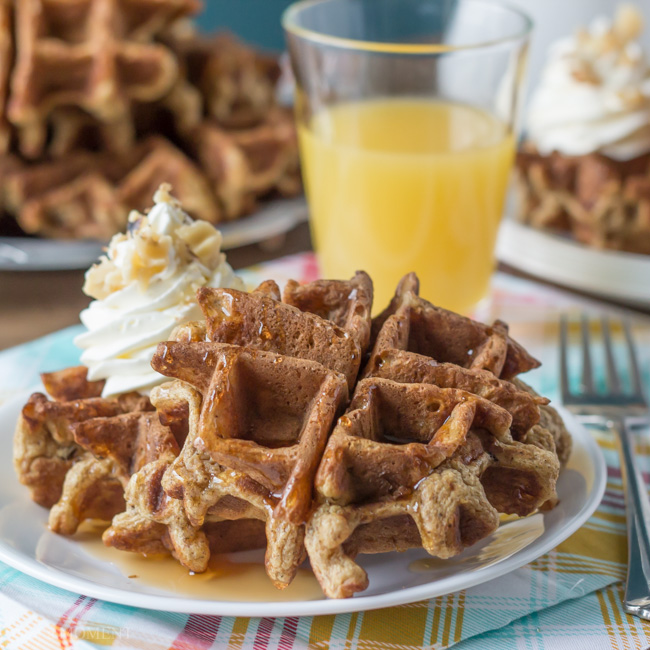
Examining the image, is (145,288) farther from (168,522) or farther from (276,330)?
(168,522)

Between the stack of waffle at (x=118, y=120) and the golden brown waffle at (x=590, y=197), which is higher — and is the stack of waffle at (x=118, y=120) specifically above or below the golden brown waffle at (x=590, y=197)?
above

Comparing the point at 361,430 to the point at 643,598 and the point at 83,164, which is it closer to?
the point at 643,598

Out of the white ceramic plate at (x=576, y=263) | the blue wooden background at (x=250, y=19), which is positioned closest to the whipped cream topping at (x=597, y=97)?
the white ceramic plate at (x=576, y=263)

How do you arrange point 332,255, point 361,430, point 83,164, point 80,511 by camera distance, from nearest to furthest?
point 361,430, point 80,511, point 332,255, point 83,164

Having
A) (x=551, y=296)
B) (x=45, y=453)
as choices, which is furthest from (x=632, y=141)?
(x=45, y=453)

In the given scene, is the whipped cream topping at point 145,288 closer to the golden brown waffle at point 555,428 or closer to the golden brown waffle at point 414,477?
the golden brown waffle at point 414,477

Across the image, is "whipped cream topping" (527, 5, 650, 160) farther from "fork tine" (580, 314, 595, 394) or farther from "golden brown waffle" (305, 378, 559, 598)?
"golden brown waffle" (305, 378, 559, 598)
